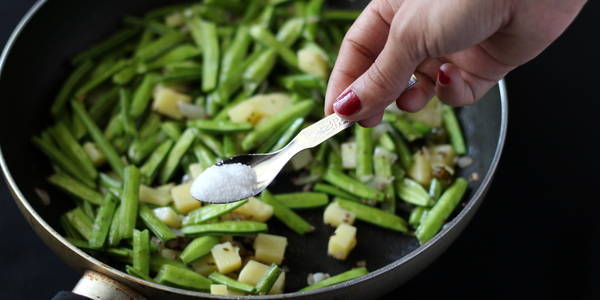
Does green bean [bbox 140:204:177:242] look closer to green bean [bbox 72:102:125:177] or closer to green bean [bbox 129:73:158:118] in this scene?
green bean [bbox 72:102:125:177]

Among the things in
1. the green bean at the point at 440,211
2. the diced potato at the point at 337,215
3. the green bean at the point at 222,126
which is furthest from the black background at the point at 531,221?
the green bean at the point at 222,126

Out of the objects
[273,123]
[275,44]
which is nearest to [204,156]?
[273,123]

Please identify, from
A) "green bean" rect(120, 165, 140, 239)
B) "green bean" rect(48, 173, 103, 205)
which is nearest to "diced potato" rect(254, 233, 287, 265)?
"green bean" rect(120, 165, 140, 239)

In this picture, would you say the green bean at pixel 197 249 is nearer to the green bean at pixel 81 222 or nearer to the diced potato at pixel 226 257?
the diced potato at pixel 226 257

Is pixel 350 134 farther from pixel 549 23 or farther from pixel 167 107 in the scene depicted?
pixel 549 23

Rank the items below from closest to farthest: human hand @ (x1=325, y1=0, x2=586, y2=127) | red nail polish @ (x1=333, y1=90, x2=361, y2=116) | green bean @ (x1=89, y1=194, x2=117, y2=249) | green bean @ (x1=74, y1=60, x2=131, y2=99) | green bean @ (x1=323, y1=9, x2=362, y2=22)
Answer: human hand @ (x1=325, y1=0, x2=586, y2=127) → red nail polish @ (x1=333, y1=90, x2=361, y2=116) → green bean @ (x1=89, y1=194, x2=117, y2=249) → green bean @ (x1=74, y1=60, x2=131, y2=99) → green bean @ (x1=323, y1=9, x2=362, y2=22)

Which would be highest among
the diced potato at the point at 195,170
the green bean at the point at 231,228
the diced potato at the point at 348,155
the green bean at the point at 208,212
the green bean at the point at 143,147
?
the green bean at the point at 143,147

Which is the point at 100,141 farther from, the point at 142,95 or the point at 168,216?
the point at 168,216
